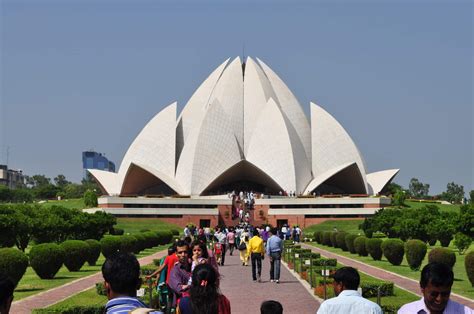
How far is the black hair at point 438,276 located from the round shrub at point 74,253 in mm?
13443

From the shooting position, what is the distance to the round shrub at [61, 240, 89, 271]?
54.8ft

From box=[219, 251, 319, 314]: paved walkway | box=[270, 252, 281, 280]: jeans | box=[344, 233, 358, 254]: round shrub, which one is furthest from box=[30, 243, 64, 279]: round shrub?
box=[344, 233, 358, 254]: round shrub

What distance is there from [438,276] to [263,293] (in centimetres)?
890

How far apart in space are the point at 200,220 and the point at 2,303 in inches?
1653

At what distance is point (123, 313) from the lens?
9.99 feet

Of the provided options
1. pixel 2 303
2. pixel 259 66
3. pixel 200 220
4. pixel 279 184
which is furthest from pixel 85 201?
pixel 2 303

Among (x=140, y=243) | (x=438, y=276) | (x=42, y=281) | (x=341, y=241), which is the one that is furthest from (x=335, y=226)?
(x=438, y=276)

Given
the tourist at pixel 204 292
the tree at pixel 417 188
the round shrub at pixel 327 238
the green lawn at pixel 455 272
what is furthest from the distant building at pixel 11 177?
the tourist at pixel 204 292

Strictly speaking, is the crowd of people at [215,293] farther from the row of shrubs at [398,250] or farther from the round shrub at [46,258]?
the round shrub at [46,258]

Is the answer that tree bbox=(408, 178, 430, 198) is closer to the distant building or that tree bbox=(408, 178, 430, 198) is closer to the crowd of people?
the distant building

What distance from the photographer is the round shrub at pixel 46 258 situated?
14773 millimetres

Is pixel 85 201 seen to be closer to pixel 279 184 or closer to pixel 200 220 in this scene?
pixel 200 220

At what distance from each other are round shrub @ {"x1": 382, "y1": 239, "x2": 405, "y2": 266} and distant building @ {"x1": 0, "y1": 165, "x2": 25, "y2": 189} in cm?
11379

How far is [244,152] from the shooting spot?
5347cm
